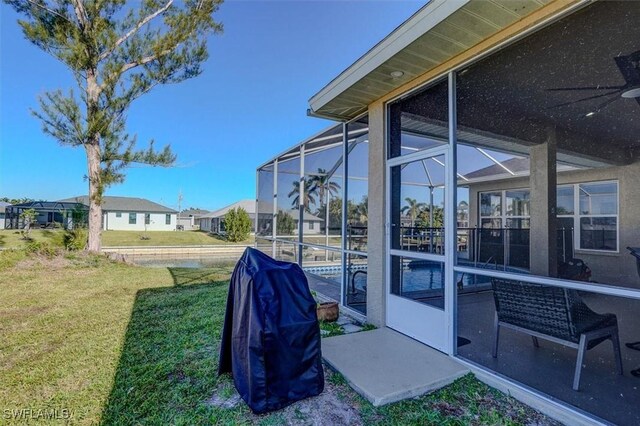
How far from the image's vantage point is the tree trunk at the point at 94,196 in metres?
10.2

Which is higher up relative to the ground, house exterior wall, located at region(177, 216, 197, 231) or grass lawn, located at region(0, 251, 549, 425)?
house exterior wall, located at region(177, 216, 197, 231)

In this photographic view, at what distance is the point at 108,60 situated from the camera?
10.0 m

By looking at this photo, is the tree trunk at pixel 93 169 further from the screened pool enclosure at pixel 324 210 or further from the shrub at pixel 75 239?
the screened pool enclosure at pixel 324 210

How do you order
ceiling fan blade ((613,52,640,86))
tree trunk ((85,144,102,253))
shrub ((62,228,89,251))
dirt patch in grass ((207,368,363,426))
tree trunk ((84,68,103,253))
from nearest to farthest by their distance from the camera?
1. dirt patch in grass ((207,368,363,426))
2. ceiling fan blade ((613,52,640,86))
3. tree trunk ((84,68,103,253))
4. tree trunk ((85,144,102,253))
5. shrub ((62,228,89,251))

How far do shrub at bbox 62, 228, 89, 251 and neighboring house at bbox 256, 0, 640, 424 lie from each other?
8600mm

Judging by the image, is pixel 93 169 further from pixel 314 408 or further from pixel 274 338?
pixel 314 408

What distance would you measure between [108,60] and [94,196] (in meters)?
4.44

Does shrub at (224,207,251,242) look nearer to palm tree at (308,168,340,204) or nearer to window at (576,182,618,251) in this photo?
palm tree at (308,168,340,204)

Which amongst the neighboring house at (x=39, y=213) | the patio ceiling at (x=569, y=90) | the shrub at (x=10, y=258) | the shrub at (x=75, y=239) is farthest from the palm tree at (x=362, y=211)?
the neighboring house at (x=39, y=213)

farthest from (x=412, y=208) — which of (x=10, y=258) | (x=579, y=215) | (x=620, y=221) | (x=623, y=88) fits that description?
(x=10, y=258)

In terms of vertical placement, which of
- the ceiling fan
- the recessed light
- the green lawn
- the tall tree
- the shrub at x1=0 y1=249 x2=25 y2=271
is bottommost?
the green lawn

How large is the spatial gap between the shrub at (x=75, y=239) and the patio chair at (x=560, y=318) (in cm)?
1235

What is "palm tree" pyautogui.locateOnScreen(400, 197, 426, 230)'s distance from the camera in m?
3.79

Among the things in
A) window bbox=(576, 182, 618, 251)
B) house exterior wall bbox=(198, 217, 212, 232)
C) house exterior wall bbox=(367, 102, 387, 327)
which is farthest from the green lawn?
window bbox=(576, 182, 618, 251)
